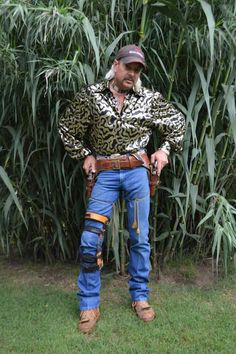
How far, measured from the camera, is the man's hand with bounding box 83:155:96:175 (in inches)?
95.7

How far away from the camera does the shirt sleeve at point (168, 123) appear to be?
2.42 meters

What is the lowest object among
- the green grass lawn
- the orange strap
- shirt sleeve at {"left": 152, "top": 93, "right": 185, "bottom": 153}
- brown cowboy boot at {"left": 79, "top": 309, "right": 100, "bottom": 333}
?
the green grass lawn

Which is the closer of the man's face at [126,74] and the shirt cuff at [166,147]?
the man's face at [126,74]

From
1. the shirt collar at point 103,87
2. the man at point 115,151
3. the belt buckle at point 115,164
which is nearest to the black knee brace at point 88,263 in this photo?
the man at point 115,151

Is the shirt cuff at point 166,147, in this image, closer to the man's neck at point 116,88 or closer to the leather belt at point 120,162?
the leather belt at point 120,162

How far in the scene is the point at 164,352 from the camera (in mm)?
2211

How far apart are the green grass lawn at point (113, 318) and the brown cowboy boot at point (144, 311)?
35mm

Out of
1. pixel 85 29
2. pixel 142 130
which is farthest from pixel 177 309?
pixel 85 29

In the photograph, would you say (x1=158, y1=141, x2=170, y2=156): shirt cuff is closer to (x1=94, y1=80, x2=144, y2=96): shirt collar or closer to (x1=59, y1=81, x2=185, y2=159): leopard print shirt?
(x1=59, y1=81, x2=185, y2=159): leopard print shirt

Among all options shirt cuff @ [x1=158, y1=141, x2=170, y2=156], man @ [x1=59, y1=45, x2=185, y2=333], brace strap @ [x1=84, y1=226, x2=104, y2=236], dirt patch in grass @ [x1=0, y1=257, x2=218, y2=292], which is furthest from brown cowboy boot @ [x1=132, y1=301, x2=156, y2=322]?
shirt cuff @ [x1=158, y1=141, x2=170, y2=156]

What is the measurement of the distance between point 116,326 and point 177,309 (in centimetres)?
37

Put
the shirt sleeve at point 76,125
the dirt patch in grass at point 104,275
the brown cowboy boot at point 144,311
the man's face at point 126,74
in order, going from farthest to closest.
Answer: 1. the dirt patch in grass at point 104,275
2. the brown cowboy boot at point 144,311
3. the shirt sleeve at point 76,125
4. the man's face at point 126,74

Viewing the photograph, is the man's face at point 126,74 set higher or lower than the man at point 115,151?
higher

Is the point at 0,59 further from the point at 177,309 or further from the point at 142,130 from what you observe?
the point at 177,309
